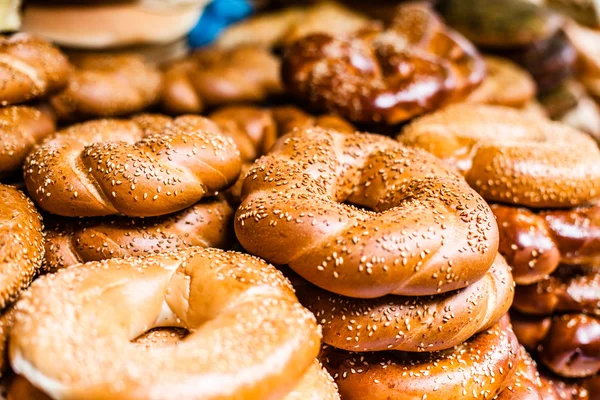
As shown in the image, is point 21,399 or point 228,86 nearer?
point 21,399

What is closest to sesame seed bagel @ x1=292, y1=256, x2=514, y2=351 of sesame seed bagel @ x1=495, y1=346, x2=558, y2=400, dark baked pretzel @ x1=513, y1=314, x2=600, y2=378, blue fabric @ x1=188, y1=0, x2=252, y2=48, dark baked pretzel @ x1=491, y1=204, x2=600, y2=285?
sesame seed bagel @ x1=495, y1=346, x2=558, y2=400

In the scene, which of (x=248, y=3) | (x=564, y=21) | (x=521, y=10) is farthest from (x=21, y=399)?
(x=564, y=21)

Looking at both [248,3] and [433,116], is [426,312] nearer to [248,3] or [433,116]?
[433,116]

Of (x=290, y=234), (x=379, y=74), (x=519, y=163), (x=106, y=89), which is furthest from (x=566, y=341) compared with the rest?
(x=106, y=89)

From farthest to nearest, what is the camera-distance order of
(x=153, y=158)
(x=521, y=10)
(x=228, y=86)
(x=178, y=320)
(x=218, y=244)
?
(x=521, y=10) → (x=228, y=86) → (x=218, y=244) → (x=153, y=158) → (x=178, y=320)

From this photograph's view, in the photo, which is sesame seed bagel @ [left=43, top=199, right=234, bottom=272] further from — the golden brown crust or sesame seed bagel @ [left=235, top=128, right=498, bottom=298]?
the golden brown crust

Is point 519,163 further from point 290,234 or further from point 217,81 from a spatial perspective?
point 217,81

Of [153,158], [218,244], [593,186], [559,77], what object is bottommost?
[559,77]
